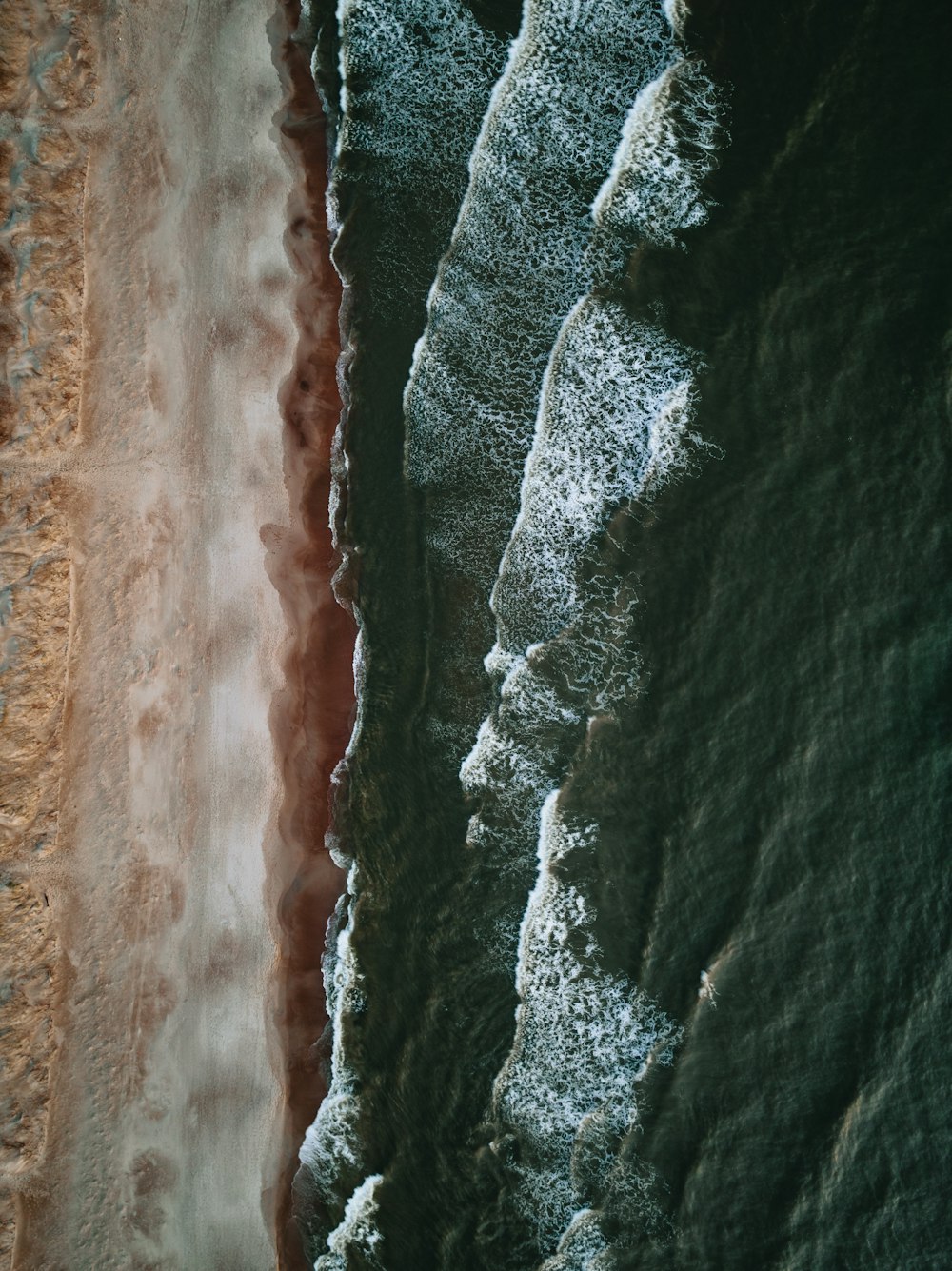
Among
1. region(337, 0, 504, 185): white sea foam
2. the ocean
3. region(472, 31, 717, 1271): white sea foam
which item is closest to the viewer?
the ocean

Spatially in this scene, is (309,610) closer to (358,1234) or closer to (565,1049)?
(565,1049)

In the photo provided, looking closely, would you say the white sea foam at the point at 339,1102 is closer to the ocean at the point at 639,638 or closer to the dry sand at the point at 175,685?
the ocean at the point at 639,638

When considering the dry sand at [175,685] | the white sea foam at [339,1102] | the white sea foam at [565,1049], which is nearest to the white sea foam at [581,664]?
the white sea foam at [565,1049]

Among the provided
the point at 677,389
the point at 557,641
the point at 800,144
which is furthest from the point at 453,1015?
the point at 800,144

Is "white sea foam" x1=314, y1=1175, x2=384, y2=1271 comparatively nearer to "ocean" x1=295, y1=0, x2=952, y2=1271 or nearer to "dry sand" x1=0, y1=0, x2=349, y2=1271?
"ocean" x1=295, y1=0, x2=952, y2=1271

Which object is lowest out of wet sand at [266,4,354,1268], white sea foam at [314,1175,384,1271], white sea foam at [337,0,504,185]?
white sea foam at [314,1175,384,1271]

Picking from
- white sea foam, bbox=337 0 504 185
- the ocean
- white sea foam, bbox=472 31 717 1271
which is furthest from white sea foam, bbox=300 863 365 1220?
white sea foam, bbox=337 0 504 185
